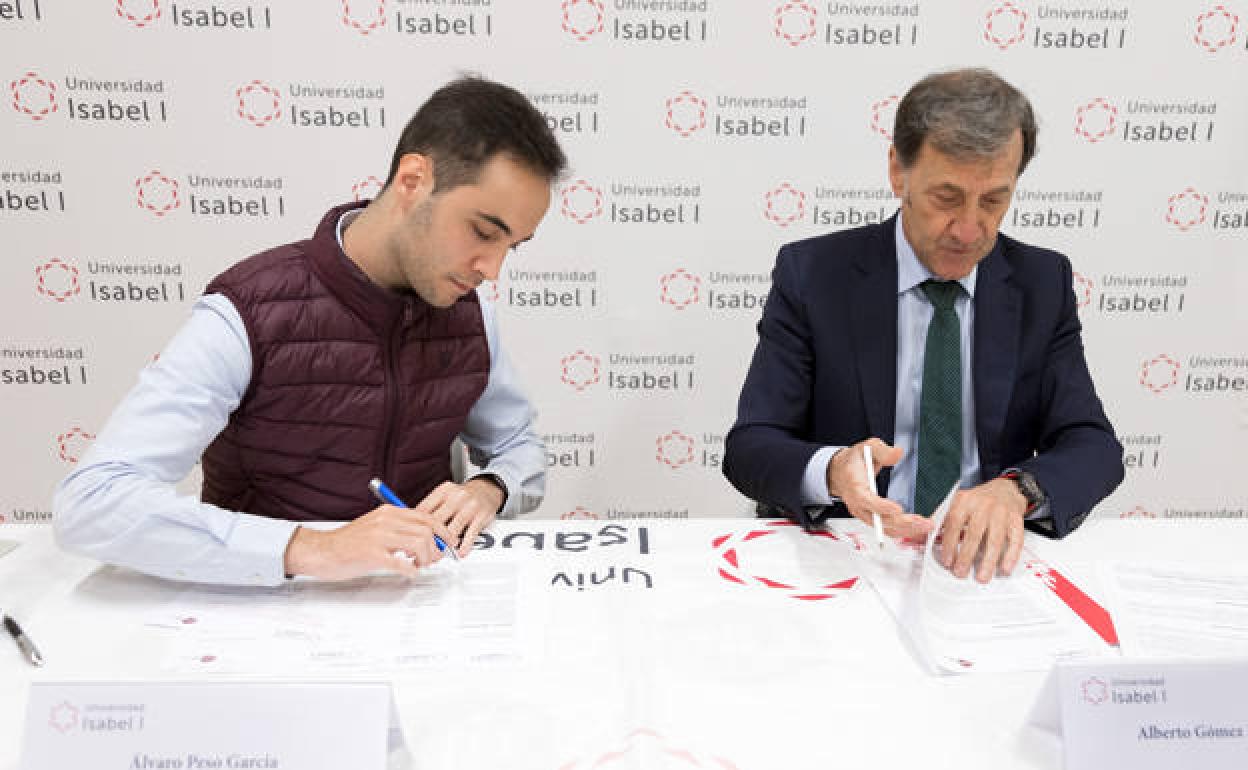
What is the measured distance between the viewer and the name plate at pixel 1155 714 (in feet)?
2.53

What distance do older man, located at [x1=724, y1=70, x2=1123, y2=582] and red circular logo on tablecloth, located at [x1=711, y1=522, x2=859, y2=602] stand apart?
0.06m

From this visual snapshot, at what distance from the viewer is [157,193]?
244 cm

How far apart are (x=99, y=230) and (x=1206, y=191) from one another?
3.39 metres

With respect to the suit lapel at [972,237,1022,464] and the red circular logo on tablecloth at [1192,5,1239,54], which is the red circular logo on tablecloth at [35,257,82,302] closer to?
the suit lapel at [972,237,1022,464]

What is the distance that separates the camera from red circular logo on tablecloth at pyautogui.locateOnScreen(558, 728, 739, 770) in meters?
0.79

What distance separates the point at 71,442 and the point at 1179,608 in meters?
2.92

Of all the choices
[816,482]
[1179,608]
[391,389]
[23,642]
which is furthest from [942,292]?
[23,642]

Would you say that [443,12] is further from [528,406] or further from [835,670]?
[835,670]

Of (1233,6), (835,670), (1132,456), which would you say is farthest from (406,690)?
(1233,6)

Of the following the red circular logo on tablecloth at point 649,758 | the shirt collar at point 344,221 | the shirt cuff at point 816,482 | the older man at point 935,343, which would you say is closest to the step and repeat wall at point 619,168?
the older man at point 935,343

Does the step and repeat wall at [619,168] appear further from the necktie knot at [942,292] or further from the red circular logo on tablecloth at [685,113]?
the necktie knot at [942,292]

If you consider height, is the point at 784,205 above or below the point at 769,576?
above

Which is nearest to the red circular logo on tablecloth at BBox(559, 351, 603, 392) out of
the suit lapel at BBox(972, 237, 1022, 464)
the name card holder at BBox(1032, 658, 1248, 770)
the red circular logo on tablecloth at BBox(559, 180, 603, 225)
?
the red circular logo on tablecloth at BBox(559, 180, 603, 225)

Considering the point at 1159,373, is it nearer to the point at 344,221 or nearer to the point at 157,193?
the point at 344,221
